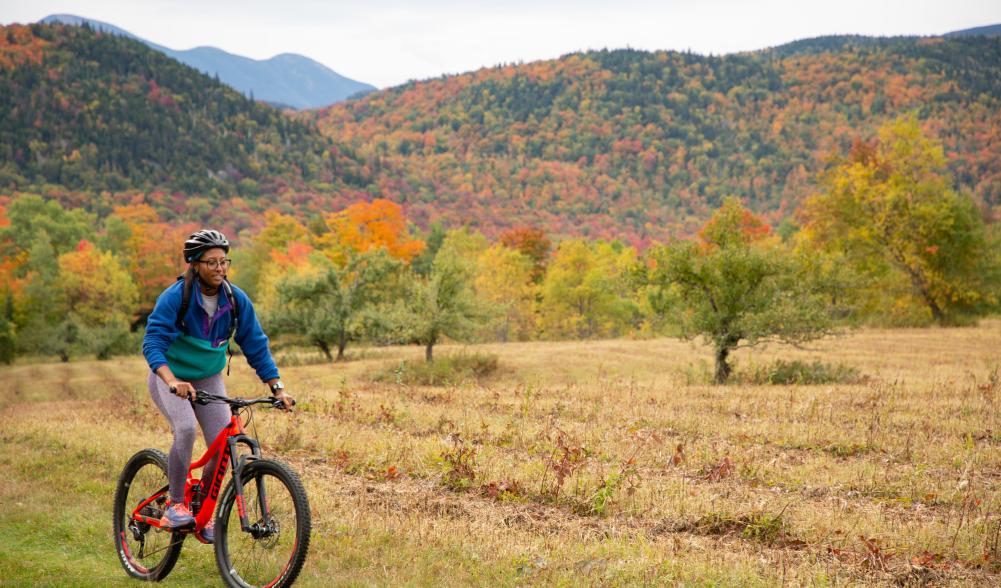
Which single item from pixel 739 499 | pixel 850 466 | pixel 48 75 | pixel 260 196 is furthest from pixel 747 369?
pixel 48 75

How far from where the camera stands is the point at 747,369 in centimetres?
2438

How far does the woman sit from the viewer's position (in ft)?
18.1

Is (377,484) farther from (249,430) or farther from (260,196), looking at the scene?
(260,196)

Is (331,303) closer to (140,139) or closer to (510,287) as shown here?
(510,287)

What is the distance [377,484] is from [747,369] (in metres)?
18.4

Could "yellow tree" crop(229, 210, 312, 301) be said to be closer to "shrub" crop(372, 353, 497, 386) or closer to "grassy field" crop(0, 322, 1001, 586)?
"shrub" crop(372, 353, 497, 386)

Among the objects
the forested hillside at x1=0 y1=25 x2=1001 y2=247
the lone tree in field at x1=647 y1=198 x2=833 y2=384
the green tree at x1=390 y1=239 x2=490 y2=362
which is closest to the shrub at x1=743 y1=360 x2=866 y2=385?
the lone tree in field at x1=647 y1=198 x2=833 y2=384

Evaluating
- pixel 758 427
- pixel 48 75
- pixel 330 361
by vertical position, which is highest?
pixel 48 75

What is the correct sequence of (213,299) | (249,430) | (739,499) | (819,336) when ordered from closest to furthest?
1. (213,299)
2. (739,499)
3. (249,430)
4. (819,336)

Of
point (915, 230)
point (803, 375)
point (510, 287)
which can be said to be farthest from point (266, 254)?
point (803, 375)

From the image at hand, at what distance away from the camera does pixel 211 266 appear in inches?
219

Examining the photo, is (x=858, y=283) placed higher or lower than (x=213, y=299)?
lower

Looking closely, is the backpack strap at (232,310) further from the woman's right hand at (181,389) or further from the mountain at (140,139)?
the mountain at (140,139)

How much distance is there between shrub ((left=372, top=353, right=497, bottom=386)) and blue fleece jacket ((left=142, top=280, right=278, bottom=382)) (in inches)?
887
